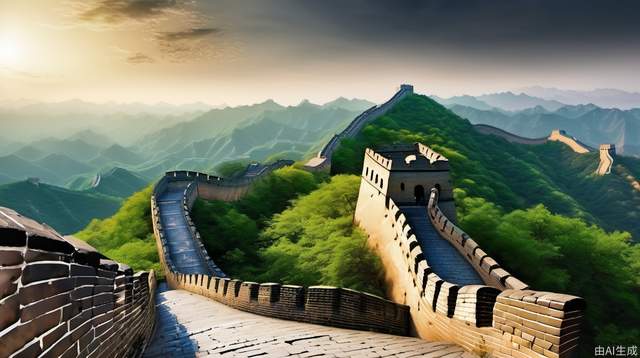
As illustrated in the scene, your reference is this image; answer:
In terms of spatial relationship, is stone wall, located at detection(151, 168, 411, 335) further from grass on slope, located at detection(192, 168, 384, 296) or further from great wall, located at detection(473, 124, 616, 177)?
great wall, located at detection(473, 124, 616, 177)

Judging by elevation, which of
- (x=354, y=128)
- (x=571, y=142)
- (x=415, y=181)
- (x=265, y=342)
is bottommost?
(x=265, y=342)

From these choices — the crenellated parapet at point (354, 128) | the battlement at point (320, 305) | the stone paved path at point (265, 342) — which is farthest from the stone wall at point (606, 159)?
the stone paved path at point (265, 342)

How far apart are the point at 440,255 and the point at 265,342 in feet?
33.4

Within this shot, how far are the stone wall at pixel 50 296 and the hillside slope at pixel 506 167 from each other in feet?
108

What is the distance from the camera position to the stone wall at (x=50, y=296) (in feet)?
7.41

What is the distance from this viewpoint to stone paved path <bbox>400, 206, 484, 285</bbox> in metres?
14.0

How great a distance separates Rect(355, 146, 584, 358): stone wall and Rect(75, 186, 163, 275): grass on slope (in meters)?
13.8

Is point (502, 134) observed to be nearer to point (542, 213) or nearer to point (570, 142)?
point (570, 142)

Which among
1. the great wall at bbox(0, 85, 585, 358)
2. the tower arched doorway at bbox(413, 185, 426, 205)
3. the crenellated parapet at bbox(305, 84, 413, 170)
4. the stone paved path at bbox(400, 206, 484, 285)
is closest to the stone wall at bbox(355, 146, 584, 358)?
the great wall at bbox(0, 85, 585, 358)

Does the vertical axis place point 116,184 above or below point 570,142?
below

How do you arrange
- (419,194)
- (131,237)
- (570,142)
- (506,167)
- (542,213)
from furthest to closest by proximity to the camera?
(570,142) → (506,167) → (131,237) → (542,213) → (419,194)

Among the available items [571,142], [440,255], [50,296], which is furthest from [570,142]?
[50,296]

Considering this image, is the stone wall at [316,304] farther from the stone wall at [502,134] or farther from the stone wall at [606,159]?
the stone wall at [606,159]

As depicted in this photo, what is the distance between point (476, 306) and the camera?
6430 millimetres
